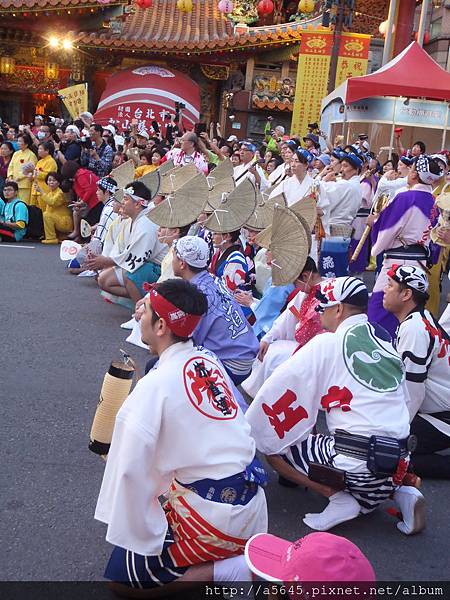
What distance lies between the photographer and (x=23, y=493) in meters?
3.10

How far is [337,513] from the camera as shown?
9.77 feet

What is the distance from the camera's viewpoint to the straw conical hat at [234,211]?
4887mm

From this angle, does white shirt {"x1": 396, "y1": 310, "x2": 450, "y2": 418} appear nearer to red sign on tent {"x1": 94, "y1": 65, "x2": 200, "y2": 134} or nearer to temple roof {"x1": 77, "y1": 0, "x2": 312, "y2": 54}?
temple roof {"x1": 77, "y1": 0, "x2": 312, "y2": 54}

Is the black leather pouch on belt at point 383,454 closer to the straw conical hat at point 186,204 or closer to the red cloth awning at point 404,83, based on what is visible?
the straw conical hat at point 186,204

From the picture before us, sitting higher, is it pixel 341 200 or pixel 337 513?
pixel 341 200

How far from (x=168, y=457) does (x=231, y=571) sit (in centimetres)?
44

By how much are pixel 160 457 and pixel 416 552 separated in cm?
132

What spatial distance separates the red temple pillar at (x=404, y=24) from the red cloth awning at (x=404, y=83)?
7.69m

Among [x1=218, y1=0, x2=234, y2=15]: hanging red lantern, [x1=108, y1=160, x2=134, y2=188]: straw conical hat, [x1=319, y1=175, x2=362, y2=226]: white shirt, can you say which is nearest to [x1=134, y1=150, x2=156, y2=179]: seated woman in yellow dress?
[x1=108, y1=160, x2=134, y2=188]: straw conical hat

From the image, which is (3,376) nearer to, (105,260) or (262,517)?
(105,260)

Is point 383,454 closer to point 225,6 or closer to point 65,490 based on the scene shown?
point 65,490

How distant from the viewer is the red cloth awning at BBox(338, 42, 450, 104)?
10703mm

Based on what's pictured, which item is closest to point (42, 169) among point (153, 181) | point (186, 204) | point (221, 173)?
point (153, 181)

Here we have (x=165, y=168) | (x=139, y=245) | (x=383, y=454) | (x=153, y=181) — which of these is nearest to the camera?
(x=383, y=454)
